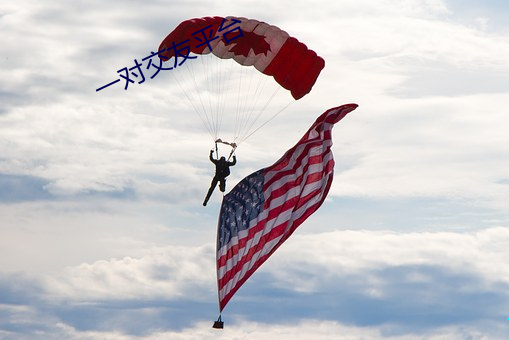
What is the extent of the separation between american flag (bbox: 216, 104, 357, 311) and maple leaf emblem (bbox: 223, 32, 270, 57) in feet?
11.4

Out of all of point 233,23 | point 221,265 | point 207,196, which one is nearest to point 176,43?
point 233,23

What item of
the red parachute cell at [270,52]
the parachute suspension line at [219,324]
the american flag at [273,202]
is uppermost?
the red parachute cell at [270,52]

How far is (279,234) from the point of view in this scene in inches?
1596

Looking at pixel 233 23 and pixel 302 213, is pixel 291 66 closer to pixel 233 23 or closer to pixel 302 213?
pixel 233 23

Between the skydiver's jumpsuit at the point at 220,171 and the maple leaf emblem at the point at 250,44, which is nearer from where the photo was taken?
the skydiver's jumpsuit at the point at 220,171

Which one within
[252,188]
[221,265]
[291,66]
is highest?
[291,66]

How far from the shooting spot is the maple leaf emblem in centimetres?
4144

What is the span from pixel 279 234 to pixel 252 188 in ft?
6.71

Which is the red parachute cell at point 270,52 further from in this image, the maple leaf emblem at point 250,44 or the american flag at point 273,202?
the american flag at point 273,202

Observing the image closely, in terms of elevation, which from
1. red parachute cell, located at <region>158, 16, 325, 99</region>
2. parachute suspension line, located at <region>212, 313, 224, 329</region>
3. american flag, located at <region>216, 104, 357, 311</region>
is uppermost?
red parachute cell, located at <region>158, 16, 325, 99</region>

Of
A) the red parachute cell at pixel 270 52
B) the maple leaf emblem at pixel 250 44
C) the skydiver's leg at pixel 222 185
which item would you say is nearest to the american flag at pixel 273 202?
the skydiver's leg at pixel 222 185

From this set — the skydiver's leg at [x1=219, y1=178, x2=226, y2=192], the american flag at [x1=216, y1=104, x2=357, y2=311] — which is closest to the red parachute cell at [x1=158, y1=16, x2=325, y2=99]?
the american flag at [x1=216, y1=104, x2=357, y2=311]

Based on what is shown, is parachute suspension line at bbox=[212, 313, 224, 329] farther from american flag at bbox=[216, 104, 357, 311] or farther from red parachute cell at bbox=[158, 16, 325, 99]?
red parachute cell at bbox=[158, 16, 325, 99]

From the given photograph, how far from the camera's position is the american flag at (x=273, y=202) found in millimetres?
40156
